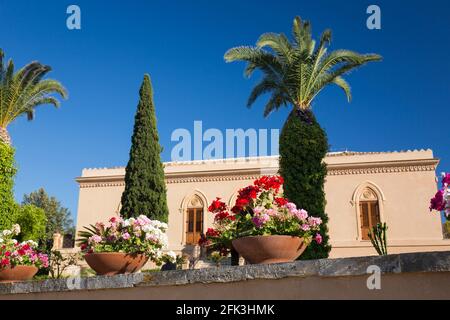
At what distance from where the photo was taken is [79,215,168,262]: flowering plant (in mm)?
5672

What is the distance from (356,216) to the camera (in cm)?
2236

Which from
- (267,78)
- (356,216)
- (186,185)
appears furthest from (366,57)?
(186,185)

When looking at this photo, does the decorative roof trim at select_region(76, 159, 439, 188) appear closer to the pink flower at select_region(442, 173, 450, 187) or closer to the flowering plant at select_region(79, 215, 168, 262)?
the flowering plant at select_region(79, 215, 168, 262)

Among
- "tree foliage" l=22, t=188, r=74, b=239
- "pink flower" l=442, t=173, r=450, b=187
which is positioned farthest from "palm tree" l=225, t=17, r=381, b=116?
"tree foliage" l=22, t=188, r=74, b=239

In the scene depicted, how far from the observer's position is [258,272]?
13.1 feet

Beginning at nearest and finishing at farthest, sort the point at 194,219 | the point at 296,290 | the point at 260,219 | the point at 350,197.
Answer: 1. the point at 296,290
2. the point at 260,219
3. the point at 350,197
4. the point at 194,219

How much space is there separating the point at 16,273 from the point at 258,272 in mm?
3682

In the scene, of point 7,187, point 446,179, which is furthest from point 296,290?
point 7,187

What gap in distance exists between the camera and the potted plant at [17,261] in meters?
6.09

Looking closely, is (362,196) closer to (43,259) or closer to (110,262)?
(43,259)

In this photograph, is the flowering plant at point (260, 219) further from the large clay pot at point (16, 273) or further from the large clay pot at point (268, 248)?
the large clay pot at point (16, 273)

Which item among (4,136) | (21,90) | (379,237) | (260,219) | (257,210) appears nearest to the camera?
(260,219)

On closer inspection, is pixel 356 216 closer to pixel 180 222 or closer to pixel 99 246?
pixel 180 222
